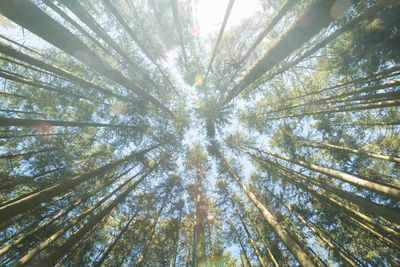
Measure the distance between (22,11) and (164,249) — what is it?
10201 millimetres

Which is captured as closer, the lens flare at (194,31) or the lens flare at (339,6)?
the lens flare at (339,6)

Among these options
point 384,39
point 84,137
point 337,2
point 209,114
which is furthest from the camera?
point 209,114

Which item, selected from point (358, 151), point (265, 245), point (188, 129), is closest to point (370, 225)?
point (358, 151)

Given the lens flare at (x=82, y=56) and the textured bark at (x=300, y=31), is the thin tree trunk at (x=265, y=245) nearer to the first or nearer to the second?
the textured bark at (x=300, y=31)

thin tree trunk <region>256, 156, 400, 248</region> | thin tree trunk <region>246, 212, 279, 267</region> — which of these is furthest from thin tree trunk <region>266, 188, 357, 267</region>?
thin tree trunk <region>246, 212, 279, 267</region>

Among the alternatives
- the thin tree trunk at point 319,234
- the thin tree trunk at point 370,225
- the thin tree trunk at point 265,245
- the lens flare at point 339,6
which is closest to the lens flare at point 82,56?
the lens flare at point 339,6

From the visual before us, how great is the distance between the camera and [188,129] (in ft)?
37.2

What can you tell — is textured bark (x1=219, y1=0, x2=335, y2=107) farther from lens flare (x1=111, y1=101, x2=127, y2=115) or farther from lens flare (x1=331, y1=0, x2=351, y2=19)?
lens flare (x1=111, y1=101, x2=127, y2=115)

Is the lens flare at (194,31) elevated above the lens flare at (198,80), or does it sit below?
above

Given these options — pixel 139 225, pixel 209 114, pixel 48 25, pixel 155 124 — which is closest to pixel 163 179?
pixel 139 225

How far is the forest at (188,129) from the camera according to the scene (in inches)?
144

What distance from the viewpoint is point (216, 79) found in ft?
31.2

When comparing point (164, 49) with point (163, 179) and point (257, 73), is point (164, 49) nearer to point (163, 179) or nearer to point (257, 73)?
point (257, 73)

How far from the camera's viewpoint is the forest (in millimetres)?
3654
